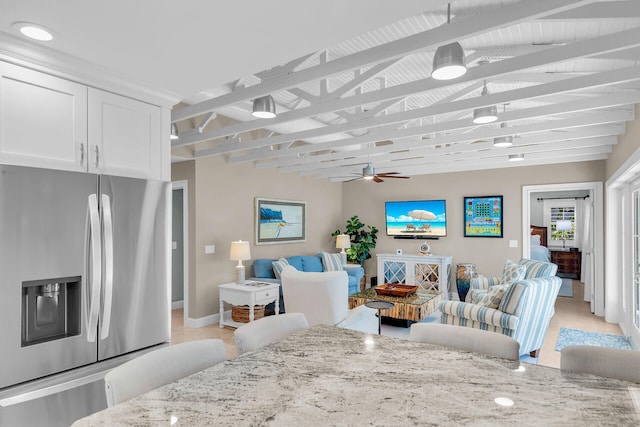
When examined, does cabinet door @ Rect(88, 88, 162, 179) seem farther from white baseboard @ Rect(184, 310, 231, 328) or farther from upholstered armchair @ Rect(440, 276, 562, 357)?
white baseboard @ Rect(184, 310, 231, 328)

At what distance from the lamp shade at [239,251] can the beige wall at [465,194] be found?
3538 millimetres

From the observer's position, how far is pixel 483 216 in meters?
6.87

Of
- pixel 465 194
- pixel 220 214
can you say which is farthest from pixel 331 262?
pixel 465 194

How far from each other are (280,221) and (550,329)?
430 cm

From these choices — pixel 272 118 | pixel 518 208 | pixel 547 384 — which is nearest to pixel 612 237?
pixel 518 208

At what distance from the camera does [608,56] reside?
9.06 feet

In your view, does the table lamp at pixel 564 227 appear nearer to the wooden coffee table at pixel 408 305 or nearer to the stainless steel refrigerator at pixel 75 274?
the wooden coffee table at pixel 408 305

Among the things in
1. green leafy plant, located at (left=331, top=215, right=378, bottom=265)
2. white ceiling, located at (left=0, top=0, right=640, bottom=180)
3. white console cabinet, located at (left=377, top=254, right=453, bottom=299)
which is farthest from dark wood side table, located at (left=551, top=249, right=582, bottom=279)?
white ceiling, located at (left=0, top=0, right=640, bottom=180)

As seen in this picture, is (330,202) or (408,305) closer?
(408,305)

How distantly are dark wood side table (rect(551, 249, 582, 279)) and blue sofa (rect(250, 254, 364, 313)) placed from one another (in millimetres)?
5712

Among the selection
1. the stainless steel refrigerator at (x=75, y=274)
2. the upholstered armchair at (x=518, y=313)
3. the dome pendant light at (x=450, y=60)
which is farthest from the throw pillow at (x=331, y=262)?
the dome pendant light at (x=450, y=60)

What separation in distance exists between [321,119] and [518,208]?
3754mm

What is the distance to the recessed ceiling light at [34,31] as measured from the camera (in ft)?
5.34

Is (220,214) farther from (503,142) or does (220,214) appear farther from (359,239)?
(503,142)
